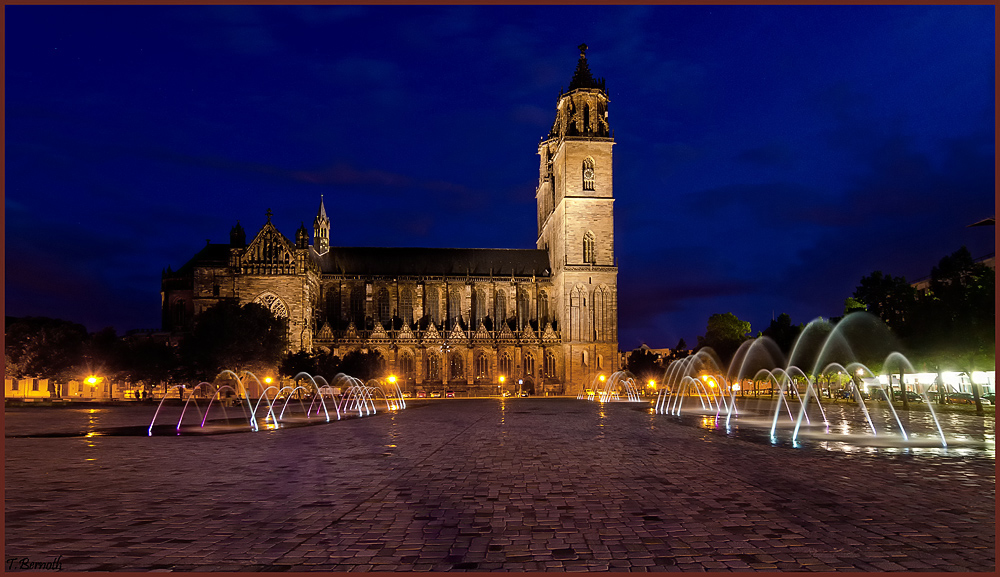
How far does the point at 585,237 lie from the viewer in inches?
3620

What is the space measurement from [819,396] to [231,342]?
49.1 m

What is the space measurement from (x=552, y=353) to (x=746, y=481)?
261 feet

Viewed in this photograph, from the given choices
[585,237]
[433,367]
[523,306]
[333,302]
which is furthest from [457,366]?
[585,237]

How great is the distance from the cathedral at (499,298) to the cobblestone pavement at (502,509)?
234ft

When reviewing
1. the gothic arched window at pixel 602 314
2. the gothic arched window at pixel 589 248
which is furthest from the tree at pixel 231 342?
the gothic arched window at pixel 589 248

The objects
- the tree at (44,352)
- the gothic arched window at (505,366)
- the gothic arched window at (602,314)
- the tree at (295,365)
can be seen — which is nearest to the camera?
the tree at (44,352)

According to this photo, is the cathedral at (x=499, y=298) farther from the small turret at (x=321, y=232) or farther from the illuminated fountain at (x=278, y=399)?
the illuminated fountain at (x=278, y=399)

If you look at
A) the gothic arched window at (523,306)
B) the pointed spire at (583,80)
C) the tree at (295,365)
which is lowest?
the tree at (295,365)

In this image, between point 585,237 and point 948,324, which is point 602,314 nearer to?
point 585,237

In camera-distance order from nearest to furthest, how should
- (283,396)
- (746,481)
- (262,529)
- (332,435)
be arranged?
(262,529) → (746,481) → (332,435) → (283,396)

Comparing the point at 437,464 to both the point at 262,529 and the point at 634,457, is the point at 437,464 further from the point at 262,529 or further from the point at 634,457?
the point at 262,529

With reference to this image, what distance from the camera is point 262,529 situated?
820 centimetres

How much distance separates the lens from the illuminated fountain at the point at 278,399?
34.0 meters

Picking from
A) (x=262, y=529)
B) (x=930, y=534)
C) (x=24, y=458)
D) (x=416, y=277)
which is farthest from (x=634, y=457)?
(x=416, y=277)
